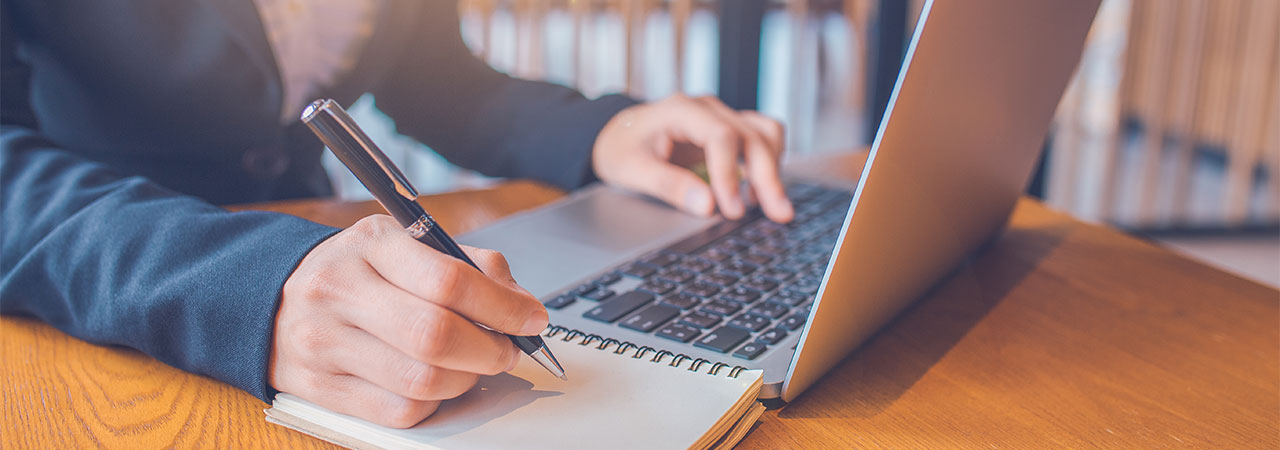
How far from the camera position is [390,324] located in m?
0.32

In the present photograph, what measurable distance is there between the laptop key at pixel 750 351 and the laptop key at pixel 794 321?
0.04 metres

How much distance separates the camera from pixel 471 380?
342 mm

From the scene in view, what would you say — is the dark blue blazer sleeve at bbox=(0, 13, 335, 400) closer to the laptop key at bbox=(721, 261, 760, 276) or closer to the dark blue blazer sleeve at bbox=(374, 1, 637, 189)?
the laptop key at bbox=(721, 261, 760, 276)

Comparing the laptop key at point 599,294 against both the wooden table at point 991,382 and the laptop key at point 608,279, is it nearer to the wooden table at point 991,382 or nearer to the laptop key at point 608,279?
the laptop key at point 608,279

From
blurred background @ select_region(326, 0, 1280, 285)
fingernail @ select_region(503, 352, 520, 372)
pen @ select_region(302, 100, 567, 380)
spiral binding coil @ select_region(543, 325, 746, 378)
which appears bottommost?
blurred background @ select_region(326, 0, 1280, 285)

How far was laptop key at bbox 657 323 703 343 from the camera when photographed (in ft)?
1.35

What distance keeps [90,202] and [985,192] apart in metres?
0.51

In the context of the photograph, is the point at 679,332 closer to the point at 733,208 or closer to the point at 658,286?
the point at 658,286

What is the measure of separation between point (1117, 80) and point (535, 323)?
2640 mm

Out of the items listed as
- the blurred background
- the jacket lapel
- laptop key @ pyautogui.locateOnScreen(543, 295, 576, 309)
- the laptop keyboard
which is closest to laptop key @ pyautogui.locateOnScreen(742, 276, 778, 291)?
the laptop keyboard

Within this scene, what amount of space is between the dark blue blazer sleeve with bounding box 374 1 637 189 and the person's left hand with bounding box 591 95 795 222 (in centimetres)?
4

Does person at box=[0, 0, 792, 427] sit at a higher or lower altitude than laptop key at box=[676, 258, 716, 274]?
higher

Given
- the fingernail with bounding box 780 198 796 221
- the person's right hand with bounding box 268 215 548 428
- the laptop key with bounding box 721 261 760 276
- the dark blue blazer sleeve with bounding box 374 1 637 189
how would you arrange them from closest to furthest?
1. the person's right hand with bounding box 268 215 548 428
2. the laptop key with bounding box 721 261 760 276
3. the fingernail with bounding box 780 198 796 221
4. the dark blue blazer sleeve with bounding box 374 1 637 189

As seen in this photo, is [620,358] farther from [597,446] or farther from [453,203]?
[453,203]
